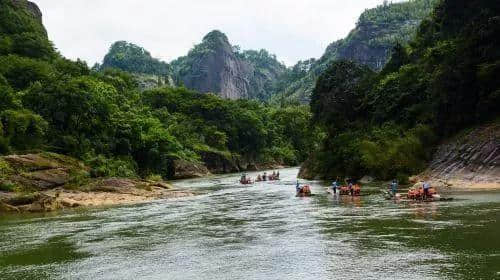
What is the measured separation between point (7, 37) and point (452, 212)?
79.4 m

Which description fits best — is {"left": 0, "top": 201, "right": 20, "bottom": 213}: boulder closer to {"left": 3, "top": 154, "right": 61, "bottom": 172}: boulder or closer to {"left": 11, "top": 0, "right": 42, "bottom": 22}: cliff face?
{"left": 3, "top": 154, "right": 61, "bottom": 172}: boulder

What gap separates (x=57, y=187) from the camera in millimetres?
52219

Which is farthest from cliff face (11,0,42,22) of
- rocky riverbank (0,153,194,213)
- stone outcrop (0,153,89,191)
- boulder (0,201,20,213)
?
boulder (0,201,20,213)

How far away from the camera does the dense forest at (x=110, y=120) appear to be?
64.8 meters

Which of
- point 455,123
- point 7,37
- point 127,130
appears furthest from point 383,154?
point 7,37

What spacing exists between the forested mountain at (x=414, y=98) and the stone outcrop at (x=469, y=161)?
197 cm

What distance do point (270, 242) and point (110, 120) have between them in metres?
54.6

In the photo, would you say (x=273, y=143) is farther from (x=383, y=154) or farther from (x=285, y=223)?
(x=285, y=223)

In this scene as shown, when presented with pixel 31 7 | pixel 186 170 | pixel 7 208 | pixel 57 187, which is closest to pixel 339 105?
pixel 186 170

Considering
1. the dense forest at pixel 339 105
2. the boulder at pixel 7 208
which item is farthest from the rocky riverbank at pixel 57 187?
the dense forest at pixel 339 105

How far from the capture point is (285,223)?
1231 inches

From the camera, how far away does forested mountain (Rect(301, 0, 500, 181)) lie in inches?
1932

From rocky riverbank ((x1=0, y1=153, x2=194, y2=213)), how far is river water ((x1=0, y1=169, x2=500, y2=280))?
4.47 m

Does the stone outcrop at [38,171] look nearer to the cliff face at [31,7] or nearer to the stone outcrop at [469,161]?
the stone outcrop at [469,161]
